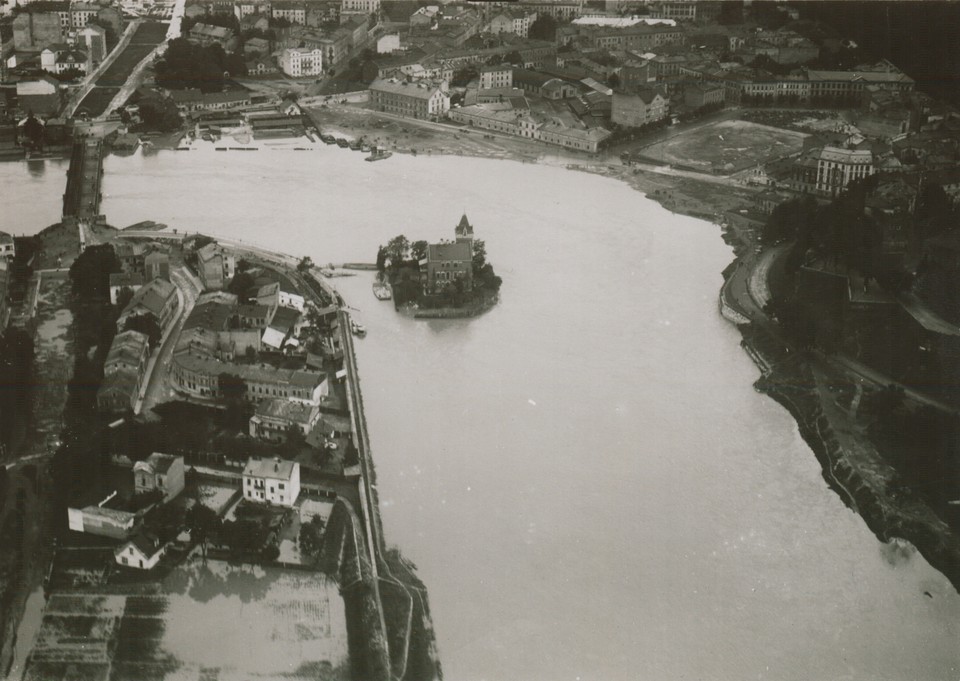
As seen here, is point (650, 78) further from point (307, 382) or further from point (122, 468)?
point (122, 468)

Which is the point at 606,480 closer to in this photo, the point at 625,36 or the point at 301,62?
the point at 301,62

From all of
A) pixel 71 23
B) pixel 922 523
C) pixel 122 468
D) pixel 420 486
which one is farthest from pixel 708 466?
pixel 71 23

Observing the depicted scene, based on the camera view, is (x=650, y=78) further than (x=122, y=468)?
Yes

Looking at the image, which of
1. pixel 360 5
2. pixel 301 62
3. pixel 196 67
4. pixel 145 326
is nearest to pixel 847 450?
pixel 145 326

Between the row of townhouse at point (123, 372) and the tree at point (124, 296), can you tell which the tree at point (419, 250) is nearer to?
the tree at point (124, 296)

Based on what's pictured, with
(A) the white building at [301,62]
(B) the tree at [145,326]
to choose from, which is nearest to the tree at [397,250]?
(B) the tree at [145,326]

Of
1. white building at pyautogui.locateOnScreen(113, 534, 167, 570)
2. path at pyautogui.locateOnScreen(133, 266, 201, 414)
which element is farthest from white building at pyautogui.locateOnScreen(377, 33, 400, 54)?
white building at pyautogui.locateOnScreen(113, 534, 167, 570)
